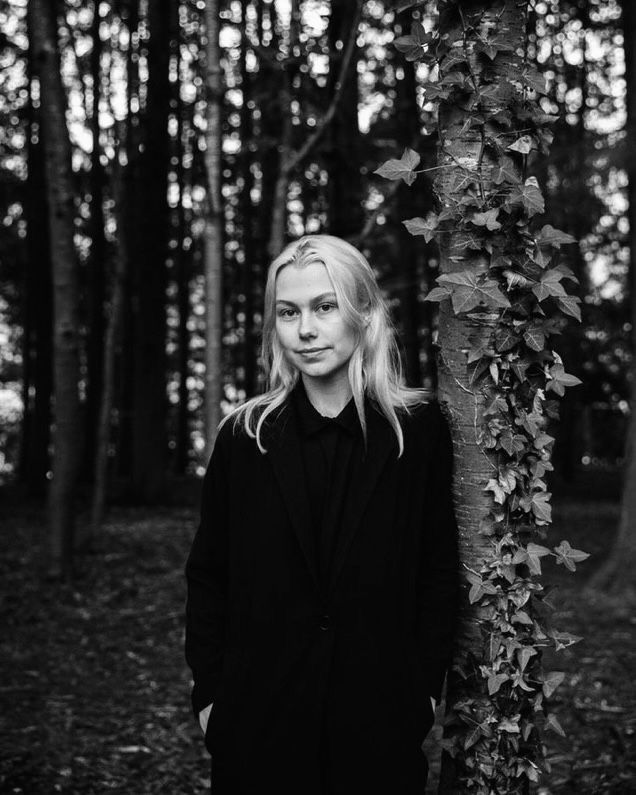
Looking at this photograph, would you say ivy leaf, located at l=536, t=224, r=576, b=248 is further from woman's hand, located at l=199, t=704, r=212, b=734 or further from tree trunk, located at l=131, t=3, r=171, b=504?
tree trunk, located at l=131, t=3, r=171, b=504

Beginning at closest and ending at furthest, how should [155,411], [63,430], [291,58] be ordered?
[291,58], [63,430], [155,411]

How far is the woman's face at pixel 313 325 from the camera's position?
2666 mm

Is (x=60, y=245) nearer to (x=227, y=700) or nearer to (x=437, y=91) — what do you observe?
(x=437, y=91)

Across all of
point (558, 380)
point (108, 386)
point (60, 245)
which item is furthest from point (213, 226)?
point (108, 386)

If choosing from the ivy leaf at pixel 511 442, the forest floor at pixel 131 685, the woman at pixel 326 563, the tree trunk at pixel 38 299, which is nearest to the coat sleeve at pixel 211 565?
the woman at pixel 326 563

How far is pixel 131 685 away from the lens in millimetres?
5988

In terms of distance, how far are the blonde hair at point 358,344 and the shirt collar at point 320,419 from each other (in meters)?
0.03

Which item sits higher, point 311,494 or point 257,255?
point 257,255

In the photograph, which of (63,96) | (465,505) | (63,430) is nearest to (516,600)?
(465,505)

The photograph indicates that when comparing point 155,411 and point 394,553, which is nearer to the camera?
point 394,553

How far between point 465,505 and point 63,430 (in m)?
6.49

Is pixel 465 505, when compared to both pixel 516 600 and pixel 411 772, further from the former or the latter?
pixel 411 772

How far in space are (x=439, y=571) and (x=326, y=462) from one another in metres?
0.49

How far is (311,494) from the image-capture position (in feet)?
8.64
